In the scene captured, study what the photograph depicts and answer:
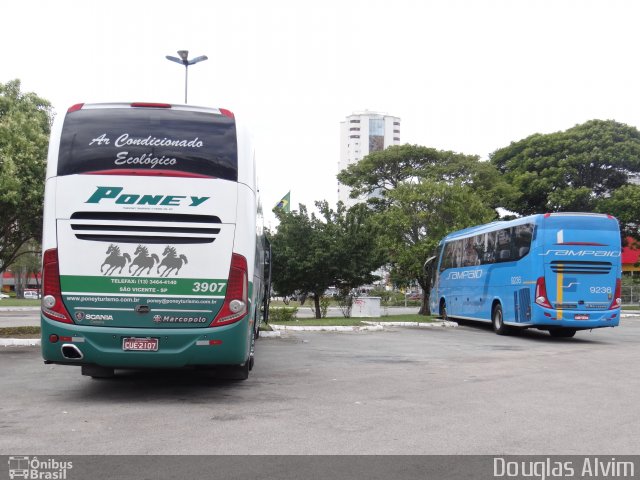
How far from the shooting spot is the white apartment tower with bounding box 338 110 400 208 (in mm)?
144625

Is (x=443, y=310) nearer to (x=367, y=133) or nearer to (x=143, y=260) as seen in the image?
(x=143, y=260)

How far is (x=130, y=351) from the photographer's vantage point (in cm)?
847

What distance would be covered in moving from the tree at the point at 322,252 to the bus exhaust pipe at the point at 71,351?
1945 centimetres

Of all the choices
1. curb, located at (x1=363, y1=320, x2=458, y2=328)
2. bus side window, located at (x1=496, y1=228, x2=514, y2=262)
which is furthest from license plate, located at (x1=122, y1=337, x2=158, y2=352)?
curb, located at (x1=363, y1=320, x2=458, y2=328)

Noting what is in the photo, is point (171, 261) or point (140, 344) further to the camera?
point (171, 261)

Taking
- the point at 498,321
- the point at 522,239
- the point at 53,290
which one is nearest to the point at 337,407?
the point at 53,290

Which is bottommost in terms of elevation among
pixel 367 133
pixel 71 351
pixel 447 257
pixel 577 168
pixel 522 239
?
pixel 71 351

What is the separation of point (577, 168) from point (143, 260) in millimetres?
41062

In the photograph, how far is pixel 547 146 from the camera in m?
45.6

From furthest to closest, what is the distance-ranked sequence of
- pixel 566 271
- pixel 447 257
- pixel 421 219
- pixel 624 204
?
pixel 624 204 < pixel 421 219 < pixel 447 257 < pixel 566 271

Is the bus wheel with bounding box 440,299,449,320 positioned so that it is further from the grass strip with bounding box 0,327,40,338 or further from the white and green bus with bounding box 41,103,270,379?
the white and green bus with bounding box 41,103,270,379

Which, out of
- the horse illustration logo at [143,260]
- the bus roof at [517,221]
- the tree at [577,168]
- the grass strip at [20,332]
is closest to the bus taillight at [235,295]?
the horse illustration logo at [143,260]

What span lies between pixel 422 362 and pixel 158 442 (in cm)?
807

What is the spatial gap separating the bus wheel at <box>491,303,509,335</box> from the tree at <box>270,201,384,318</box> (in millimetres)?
7357
